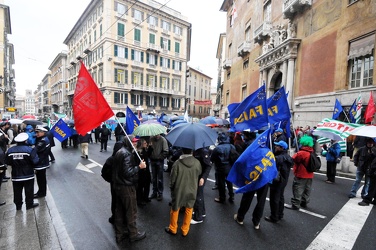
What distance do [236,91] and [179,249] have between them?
76.7 feet

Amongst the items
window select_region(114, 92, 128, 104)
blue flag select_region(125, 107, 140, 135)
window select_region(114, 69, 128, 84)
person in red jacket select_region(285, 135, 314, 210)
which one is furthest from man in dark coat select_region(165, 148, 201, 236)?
window select_region(114, 69, 128, 84)

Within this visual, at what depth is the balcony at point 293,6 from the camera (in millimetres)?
13611

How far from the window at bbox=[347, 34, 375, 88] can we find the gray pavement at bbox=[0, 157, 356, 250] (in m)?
13.0

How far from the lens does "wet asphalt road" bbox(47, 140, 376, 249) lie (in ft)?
11.5

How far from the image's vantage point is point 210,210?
4.79 metres

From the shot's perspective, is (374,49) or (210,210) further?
(374,49)

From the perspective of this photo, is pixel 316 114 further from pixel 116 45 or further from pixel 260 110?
pixel 116 45

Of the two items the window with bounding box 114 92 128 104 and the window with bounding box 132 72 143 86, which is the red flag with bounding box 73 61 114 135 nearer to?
the window with bounding box 114 92 128 104

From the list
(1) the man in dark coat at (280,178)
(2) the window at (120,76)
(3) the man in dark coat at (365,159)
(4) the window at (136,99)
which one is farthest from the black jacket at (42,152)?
(4) the window at (136,99)

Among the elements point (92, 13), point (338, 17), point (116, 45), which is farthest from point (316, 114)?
point (92, 13)

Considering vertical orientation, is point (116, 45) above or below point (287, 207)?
above

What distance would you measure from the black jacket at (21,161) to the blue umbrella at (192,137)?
309cm

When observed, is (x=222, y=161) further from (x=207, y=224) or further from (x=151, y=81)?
(x=151, y=81)

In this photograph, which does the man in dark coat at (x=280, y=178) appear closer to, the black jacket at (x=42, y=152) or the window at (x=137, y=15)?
the black jacket at (x=42, y=152)
